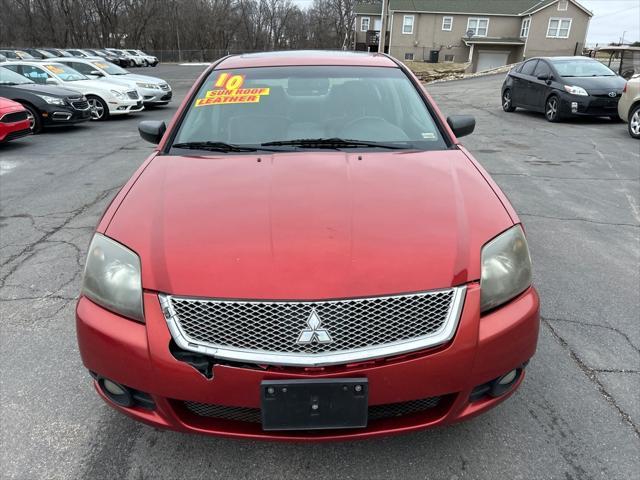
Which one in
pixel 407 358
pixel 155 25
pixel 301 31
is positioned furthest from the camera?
pixel 301 31

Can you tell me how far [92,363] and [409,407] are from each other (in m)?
1.25

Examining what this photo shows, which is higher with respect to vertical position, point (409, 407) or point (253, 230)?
point (253, 230)

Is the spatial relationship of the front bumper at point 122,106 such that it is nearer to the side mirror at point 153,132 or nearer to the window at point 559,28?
the side mirror at point 153,132

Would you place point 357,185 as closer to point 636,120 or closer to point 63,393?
point 63,393

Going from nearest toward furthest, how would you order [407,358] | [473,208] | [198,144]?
1. [407,358]
2. [473,208]
3. [198,144]

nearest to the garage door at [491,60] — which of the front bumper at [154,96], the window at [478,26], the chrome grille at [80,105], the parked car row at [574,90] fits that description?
the window at [478,26]

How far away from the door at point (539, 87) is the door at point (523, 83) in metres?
0.13

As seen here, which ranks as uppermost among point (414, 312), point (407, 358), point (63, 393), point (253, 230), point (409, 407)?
point (253, 230)

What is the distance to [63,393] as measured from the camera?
8.20ft

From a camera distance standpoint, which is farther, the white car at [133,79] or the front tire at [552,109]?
the white car at [133,79]

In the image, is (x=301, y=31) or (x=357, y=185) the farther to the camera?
(x=301, y=31)

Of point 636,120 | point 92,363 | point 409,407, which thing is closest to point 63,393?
point 92,363

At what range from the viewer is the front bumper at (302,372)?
168 cm

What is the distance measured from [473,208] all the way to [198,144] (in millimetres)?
1655
